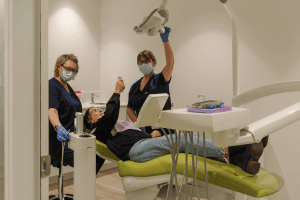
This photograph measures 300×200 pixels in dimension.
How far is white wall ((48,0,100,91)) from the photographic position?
3111 millimetres

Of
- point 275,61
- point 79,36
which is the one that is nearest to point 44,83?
point 275,61

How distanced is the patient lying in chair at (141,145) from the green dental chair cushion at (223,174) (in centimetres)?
5

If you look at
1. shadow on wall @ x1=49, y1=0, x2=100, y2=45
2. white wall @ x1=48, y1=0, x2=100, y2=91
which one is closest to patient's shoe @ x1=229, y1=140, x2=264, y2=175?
white wall @ x1=48, y1=0, x2=100, y2=91

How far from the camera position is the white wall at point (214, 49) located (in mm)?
2158

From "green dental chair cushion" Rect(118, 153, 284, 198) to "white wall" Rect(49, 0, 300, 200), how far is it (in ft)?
2.82

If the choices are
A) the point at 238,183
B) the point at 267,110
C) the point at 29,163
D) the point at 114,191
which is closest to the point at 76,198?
the point at 29,163

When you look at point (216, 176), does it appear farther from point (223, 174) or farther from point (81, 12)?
point (81, 12)

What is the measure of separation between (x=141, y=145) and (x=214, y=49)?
1.36 metres

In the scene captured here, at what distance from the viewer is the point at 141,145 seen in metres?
1.72

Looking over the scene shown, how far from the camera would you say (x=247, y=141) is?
28.2 inches

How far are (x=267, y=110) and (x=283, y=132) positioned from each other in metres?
0.23

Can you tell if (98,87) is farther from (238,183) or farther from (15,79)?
(15,79)

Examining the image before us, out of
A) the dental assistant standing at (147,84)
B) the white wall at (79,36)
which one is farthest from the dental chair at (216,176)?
the white wall at (79,36)

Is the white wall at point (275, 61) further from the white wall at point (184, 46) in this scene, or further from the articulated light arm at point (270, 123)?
the articulated light arm at point (270, 123)
